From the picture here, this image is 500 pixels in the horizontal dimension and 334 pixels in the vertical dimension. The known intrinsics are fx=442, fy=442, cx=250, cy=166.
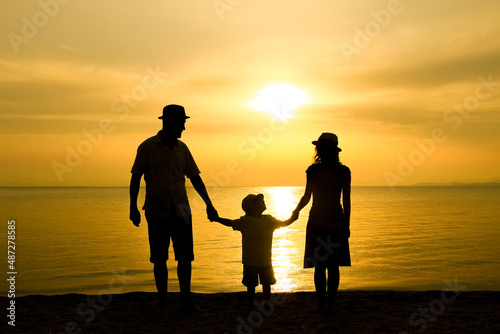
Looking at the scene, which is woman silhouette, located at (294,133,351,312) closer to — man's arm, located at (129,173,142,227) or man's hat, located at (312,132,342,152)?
man's hat, located at (312,132,342,152)

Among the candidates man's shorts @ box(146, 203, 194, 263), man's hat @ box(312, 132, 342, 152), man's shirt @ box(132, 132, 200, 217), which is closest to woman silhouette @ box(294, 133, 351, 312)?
man's hat @ box(312, 132, 342, 152)

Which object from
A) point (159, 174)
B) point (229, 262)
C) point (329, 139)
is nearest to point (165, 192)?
point (159, 174)

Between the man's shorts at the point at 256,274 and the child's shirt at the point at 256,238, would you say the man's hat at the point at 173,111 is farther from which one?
the man's shorts at the point at 256,274

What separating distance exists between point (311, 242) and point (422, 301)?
8.12ft

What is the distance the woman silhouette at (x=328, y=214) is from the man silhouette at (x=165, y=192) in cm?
174

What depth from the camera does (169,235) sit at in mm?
6043

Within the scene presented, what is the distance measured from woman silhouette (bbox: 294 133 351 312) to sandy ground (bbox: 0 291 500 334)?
74cm

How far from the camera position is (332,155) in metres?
6.15

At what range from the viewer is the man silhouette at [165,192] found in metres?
5.93

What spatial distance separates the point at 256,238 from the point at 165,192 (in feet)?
4.91

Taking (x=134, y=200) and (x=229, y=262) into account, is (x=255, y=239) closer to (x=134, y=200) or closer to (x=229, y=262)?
(x=134, y=200)

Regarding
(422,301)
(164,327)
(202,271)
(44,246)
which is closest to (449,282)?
(422,301)

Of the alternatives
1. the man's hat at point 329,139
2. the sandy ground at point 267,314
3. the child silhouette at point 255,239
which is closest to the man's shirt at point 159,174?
the child silhouette at point 255,239

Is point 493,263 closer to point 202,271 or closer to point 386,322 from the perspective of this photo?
point 202,271
